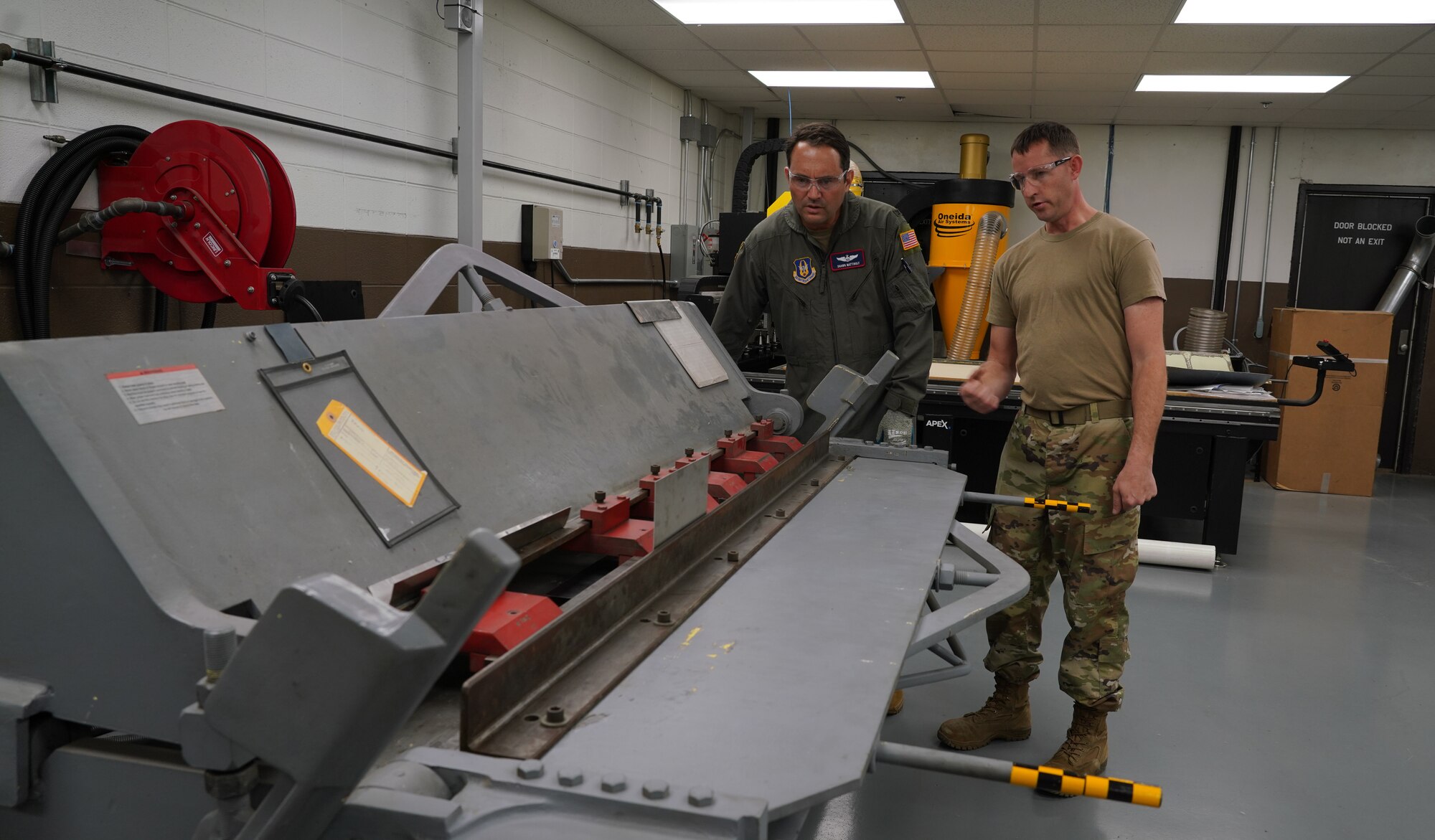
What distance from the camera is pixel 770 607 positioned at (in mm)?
1281

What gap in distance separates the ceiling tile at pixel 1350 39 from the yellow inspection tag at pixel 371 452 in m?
4.91

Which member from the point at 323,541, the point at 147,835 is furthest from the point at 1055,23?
the point at 147,835

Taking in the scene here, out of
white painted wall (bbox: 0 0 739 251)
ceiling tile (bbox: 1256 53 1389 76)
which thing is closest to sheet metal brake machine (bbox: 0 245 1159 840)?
white painted wall (bbox: 0 0 739 251)

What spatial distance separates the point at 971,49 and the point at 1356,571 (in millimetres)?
3277

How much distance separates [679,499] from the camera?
1428mm

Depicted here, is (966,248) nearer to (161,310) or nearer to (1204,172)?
(1204,172)

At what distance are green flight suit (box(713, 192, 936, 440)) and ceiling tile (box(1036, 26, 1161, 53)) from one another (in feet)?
8.70

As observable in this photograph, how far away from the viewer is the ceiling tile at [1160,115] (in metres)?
6.79

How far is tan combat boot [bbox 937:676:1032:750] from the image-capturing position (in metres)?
2.60

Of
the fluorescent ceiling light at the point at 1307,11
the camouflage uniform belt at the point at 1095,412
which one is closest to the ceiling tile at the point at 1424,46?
the fluorescent ceiling light at the point at 1307,11

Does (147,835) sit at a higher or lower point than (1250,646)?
higher

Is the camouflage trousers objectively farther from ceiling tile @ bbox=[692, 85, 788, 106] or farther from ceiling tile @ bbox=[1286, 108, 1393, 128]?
ceiling tile @ bbox=[1286, 108, 1393, 128]

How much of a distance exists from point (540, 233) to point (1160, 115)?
189 inches

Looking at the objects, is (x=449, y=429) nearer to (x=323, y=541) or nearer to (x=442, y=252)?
(x=323, y=541)
